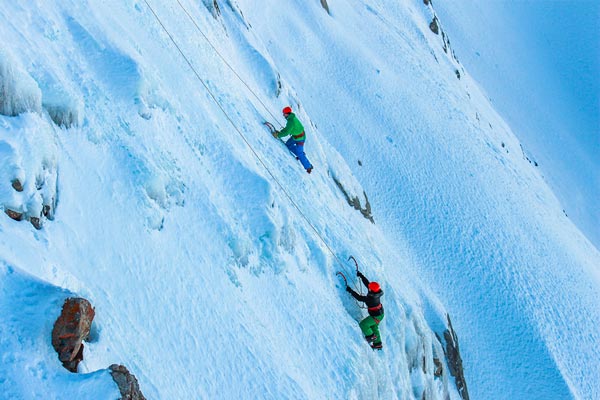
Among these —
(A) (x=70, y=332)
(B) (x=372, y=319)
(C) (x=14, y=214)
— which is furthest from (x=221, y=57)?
(A) (x=70, y=332)

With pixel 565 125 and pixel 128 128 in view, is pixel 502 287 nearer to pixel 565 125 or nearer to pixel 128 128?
pixel 128 128

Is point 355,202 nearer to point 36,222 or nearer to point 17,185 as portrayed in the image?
point 36,222

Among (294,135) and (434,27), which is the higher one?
(434,27)

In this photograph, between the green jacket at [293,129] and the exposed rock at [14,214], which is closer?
the exposed rock at [14,214]

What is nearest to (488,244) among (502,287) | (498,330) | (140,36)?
(502,287)

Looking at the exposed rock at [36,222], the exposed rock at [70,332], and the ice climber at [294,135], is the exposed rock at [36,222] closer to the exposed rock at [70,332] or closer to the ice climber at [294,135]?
the exposed rock at [70,332]

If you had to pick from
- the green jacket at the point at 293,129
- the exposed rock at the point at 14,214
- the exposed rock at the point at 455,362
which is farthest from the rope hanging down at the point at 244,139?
the exposed rock at the point at 455,362
